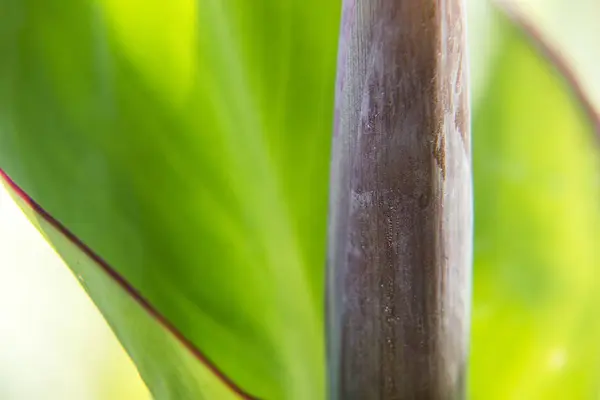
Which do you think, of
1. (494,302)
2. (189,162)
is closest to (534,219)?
(494,302)

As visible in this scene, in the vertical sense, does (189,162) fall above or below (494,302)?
above

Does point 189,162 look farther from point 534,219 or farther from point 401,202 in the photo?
point 534,219

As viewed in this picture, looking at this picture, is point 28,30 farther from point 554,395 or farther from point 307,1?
point 554,395

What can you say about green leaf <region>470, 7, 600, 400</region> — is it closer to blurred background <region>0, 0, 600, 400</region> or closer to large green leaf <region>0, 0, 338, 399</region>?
blurred background <region>0, 0, 600, 400</region>

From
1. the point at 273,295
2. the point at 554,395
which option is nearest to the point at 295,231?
the point at 273,295

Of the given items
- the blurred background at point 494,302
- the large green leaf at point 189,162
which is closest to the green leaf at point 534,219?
the blurred background at point 494,302

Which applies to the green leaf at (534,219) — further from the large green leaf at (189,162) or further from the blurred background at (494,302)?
the large green leaf at (189,162)
